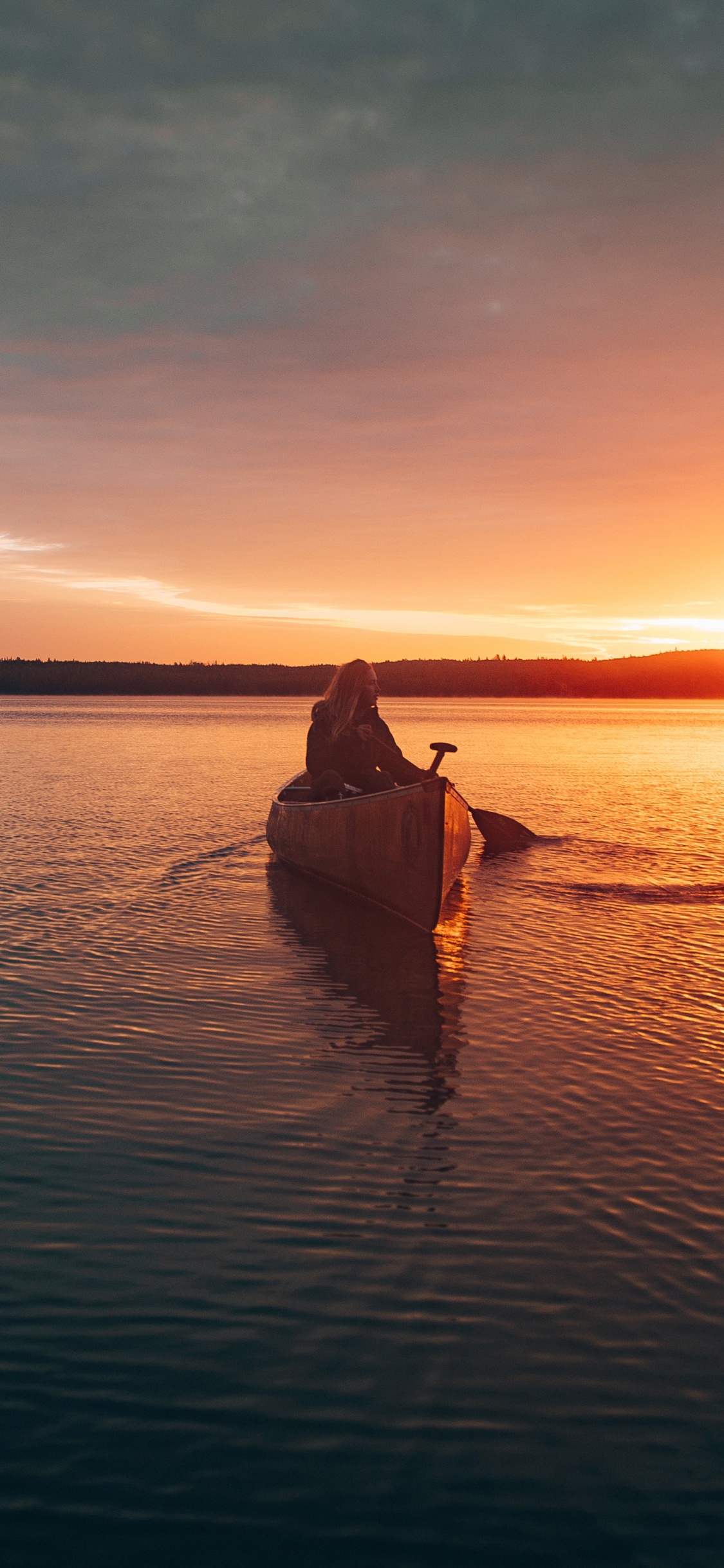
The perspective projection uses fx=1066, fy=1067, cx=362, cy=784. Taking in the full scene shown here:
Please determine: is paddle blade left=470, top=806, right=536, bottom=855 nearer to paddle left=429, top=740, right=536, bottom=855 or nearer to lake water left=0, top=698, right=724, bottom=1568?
paddle left=429, top=740, right=536, bottom=855

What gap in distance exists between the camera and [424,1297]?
428 cm

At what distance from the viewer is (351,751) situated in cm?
1373

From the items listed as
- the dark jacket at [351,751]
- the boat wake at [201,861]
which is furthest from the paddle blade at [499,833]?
the dark jacket at [351,751]

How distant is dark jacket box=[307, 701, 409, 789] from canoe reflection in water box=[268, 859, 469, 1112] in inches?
62.3

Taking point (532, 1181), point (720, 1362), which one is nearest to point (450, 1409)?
point (720, 1362)

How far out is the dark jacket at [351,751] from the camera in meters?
13.4

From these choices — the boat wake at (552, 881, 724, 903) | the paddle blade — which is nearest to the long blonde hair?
the boat wake at (552, 881, 724, 903)

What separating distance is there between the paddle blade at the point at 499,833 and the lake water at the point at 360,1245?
612 centimetres

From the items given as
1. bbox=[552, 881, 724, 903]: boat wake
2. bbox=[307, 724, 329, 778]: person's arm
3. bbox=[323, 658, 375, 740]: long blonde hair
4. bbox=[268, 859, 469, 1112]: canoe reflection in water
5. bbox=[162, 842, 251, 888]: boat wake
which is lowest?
bbox=[268, 859, 469, 1112]: canoe reflection in water

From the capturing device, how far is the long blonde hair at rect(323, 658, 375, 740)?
1312 cm

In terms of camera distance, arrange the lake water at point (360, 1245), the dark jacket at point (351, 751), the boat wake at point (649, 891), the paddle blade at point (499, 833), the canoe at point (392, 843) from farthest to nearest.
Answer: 1. the paddle blade at point (499, 833)
2. the dark jacket at point (351, 751)
3. the boat wake at point (649, 891)
4. the canoe at point (392, 843)
5. the lake water at point (360, 1245)

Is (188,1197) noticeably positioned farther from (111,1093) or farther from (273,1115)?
(111,1093)

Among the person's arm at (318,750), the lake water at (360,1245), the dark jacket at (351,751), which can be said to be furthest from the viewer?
the person's arm at (318,750)

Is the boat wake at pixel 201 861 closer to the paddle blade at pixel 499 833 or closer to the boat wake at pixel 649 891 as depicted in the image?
A: the paddle blade at pixel 499 833
